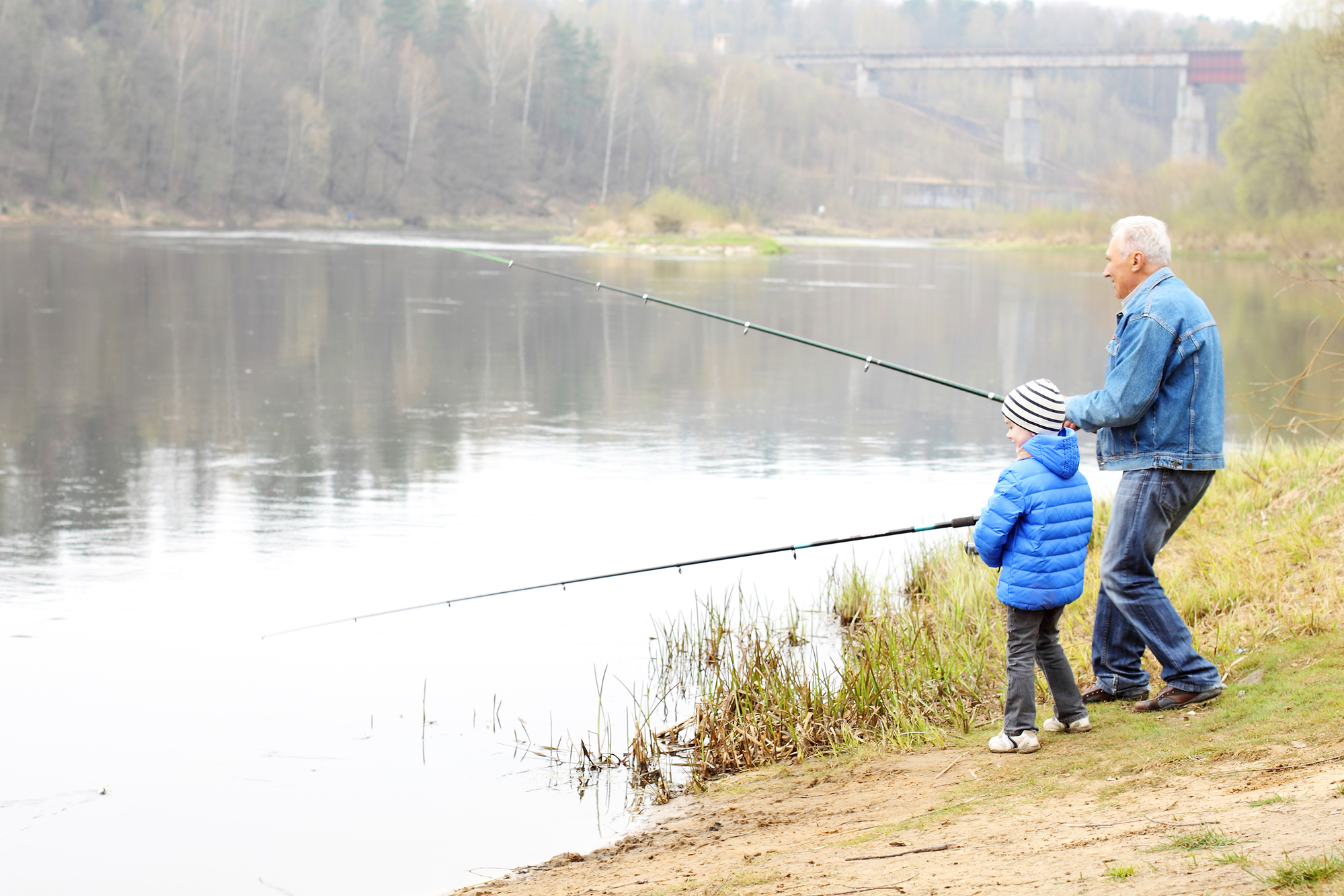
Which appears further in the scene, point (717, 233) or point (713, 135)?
point (713, 135)

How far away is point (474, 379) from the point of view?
17.8 meters

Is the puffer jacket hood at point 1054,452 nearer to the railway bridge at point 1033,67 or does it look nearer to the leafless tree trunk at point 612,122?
the leafless tree trunk at point 612,122

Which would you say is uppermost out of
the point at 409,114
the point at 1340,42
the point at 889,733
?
the point at 409,114

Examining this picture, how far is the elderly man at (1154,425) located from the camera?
4.61 m

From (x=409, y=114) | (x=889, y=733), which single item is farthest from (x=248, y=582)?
(x=409, y=114)

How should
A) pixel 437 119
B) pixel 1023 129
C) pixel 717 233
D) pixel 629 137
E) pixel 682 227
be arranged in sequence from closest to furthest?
pixel 717 233 → pixel 682 227 → pixel 437 119 → pixel 629 137 → pixel 1023 129

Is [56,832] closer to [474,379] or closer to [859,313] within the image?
[474,379]

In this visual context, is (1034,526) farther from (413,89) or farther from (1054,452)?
(413,89)

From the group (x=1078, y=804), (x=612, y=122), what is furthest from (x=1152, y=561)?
(x=612, y=122)

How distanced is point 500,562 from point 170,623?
2.17 metres

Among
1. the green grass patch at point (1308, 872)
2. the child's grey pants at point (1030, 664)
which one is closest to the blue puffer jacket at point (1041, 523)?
the child's grey pants at point (1030, 664)

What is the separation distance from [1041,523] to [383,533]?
19.2 feet

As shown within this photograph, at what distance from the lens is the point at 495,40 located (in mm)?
96625

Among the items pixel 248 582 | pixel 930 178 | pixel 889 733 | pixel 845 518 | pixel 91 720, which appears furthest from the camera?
pixel 930 178
